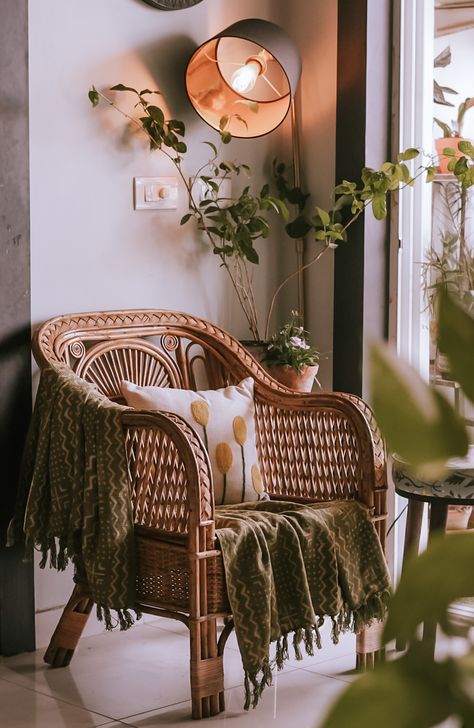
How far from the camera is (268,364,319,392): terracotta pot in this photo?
9.89 ft

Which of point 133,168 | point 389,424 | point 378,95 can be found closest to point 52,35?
point 133,168

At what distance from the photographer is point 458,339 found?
0.22m

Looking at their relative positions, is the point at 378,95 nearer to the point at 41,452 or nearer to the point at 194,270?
the point at 194,270

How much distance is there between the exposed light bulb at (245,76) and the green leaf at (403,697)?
2.94m

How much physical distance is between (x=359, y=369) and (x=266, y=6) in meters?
1.23

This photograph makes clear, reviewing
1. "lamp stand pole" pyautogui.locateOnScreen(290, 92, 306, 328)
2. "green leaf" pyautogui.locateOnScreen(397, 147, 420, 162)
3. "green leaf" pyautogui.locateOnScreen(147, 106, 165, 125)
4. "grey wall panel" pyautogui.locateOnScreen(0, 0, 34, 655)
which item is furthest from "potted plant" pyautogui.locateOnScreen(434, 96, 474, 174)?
"grey wall panel" pyautogui.locateOnScreen(0, 0, 34, 655)

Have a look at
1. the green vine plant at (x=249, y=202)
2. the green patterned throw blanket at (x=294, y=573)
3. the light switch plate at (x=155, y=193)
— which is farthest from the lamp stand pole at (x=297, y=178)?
the green patterned throw blanket at (x=294, y=573)

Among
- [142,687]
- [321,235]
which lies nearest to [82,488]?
[142,687]

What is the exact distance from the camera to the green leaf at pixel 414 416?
211 mm

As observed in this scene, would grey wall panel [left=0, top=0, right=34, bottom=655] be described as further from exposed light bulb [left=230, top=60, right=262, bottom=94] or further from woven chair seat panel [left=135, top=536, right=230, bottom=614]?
exposed light bulb [left=230, top=60, right=262, bottom=94]

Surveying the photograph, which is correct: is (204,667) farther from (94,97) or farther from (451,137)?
(451,137)

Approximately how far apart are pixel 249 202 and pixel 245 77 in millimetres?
369

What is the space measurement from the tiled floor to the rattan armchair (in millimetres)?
79

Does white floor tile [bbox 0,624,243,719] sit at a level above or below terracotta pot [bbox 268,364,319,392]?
below
